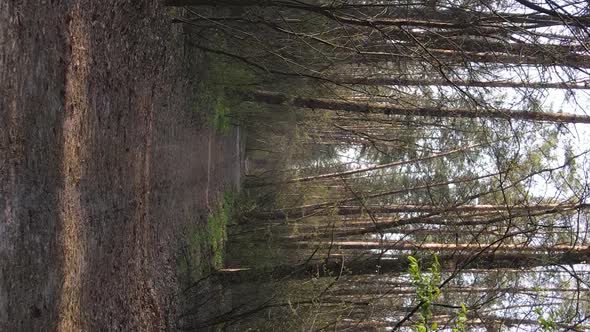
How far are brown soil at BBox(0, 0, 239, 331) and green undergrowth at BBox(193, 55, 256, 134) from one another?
0.51 m

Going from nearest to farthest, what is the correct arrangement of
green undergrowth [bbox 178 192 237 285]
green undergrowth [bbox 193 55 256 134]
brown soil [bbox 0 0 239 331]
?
brown soil [bbox 0 0 239 331]
green undergrowth [bbox 178 192 237 285]
green undergrowth [bbox 193 55 256 134]

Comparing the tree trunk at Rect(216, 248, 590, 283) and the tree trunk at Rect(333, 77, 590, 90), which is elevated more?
the tree trunk at Rect(333, 77, 590, 90)

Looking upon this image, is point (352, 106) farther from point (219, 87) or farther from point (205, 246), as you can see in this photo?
point (205, 246)

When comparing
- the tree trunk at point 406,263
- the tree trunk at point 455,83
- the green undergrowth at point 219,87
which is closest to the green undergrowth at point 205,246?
the tree trunk at point 406,263

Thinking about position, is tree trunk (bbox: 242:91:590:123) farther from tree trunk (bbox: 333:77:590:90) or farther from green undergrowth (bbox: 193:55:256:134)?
tree trunk (bbox: 333:77:590:90)

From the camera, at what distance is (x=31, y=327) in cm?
372

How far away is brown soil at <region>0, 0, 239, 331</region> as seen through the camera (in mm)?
3549

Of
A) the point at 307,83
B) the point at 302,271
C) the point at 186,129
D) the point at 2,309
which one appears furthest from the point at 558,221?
the point at 2,309

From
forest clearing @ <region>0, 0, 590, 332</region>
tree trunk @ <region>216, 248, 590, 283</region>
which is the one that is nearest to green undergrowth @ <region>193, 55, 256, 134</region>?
forest clearing @ <region>0, 0, 590, 332</region>

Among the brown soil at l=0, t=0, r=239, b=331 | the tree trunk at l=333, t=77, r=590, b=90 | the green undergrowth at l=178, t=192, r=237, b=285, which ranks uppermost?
the tree trunk at l=333, t=77, r=590, b=90

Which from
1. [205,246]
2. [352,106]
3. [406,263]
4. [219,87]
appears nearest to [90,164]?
[406,263]

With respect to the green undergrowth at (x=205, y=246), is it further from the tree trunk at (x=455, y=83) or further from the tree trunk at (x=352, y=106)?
the tree trunk at (x=455, y=83)

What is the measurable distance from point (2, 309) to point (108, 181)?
205cm

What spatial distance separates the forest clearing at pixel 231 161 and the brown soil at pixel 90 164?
0.02 metres
